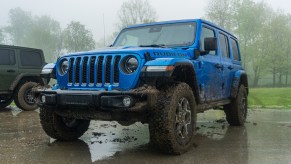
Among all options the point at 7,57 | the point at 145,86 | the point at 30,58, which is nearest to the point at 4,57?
the point at 7,57

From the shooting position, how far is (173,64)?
446cm

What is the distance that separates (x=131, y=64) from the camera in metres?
4.62

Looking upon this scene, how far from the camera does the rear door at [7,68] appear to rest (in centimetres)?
1069

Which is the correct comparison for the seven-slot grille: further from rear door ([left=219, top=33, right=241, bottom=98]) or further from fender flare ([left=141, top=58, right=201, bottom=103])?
rear door ([left=219, top=33, right=241, bottom=98])

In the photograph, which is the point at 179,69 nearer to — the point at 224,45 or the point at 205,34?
the point at 205,34

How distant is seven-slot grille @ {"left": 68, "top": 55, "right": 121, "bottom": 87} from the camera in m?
4.62

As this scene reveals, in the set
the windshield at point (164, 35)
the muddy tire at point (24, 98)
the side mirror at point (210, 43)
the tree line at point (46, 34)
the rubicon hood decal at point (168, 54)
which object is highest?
the tree line at point (46, 34)

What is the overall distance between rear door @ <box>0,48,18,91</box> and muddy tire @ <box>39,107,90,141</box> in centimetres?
576

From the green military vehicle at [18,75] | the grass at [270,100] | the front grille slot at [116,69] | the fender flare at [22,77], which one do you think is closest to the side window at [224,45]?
the front grille slot at [116,69]

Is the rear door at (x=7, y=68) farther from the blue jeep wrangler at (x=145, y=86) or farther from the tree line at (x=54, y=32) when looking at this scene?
the tree line at (x=54, y=32)

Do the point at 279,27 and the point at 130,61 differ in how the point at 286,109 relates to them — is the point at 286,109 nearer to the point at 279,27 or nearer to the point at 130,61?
the point at 130,61

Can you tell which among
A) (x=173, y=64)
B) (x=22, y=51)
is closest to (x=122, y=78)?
(x=173, y=64)

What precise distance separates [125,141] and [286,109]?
23.9 feet

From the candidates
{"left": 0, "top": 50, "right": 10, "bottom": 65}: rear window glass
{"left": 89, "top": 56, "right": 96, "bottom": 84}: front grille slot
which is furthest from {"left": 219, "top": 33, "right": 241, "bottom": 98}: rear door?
{"left": 0, "top": 50, "right": 10, "bottom": 65}: rear window glass
